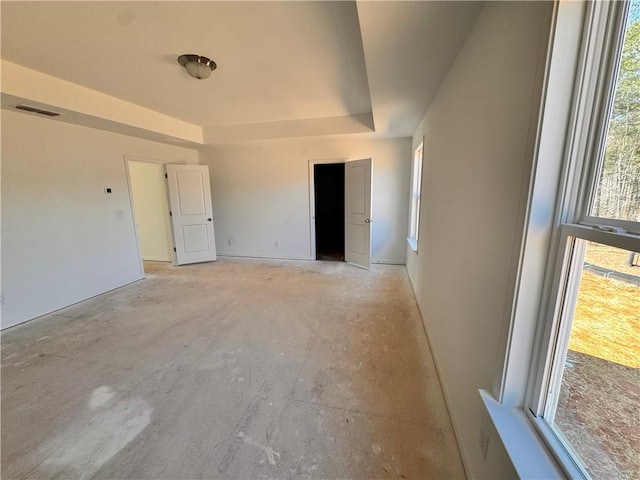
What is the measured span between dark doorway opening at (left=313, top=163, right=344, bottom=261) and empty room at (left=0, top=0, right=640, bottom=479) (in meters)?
2.17

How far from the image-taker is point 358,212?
14.9 ft

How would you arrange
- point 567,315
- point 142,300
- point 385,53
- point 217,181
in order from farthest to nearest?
point 217,181
point 142,300
point 385,53
point 567,315

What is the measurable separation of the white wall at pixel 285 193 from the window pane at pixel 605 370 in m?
3.98

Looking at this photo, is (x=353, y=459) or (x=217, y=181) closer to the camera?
(x=353, y=459)

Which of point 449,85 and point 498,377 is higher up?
point 449,85

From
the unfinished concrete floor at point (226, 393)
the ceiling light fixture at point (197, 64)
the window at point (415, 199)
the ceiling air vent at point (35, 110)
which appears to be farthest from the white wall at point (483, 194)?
the ceiling air vent at point (35, 110)

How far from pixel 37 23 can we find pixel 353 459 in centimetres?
348

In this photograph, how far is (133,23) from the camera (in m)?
1.75

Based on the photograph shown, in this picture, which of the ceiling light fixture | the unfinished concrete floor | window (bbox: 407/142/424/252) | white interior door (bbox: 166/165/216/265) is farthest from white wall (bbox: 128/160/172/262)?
window (bbox: 407/142/424/252)

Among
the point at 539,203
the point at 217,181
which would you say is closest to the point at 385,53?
the point at 539,203

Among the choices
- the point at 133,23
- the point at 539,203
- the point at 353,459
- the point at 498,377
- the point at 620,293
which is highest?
the point at 133,23

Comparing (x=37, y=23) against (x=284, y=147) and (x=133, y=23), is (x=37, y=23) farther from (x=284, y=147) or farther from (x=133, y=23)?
(x=284, y=147)

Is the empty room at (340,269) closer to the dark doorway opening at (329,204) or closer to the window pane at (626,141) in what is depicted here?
the window pane at (626,141)

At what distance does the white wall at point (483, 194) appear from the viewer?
864mm
